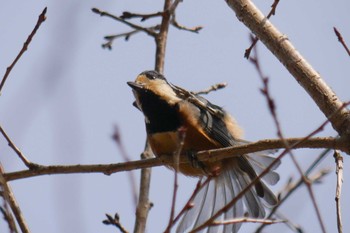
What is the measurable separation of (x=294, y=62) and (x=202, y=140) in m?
1.10

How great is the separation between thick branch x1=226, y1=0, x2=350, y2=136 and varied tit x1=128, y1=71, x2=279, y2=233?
36.3 inches

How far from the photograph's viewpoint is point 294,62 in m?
2.71

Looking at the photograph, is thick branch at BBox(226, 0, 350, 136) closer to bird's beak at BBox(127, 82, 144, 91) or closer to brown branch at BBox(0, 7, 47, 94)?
brown branch at BBox(0, 7, 47, 94)

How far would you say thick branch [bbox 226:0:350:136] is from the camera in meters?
2.54

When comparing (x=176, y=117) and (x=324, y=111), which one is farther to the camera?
(x=176, y=117)

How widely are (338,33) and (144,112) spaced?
186 centimetres

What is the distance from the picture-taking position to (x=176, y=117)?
12.4 ft

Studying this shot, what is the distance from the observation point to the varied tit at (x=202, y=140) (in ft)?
12.0

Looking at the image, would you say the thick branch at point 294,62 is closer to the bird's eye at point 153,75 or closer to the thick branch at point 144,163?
the thick branch at point 144,163

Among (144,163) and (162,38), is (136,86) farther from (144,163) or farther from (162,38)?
(144,163)

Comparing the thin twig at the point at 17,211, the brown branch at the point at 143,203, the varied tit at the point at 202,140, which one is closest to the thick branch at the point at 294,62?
the brown branch at the point at 143,203

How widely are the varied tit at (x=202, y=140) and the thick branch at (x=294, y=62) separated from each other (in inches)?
36.3

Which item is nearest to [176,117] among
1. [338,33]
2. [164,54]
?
[164,54]

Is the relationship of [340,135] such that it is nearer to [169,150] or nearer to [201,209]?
[169,150]
